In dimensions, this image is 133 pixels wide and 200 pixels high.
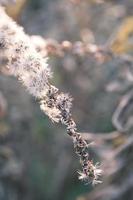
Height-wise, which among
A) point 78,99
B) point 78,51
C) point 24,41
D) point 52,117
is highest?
point 78,99

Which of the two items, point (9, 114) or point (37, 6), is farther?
point (37, 6)

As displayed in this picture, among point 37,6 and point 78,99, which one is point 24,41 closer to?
point 78,99

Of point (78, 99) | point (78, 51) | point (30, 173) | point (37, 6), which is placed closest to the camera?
point (78, 51)

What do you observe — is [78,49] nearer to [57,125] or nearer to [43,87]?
[43,87]

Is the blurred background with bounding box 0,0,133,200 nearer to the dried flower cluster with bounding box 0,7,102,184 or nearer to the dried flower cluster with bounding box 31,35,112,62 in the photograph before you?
the dried flower cluster with bounding box 31,35,112,62

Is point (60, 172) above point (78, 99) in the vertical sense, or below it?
below

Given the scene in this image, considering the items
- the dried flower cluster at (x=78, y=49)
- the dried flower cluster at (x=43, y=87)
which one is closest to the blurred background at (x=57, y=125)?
the dried flower cluster at (x=78, y=49)

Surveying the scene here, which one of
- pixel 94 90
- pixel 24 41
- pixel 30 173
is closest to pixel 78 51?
pixel 24 41

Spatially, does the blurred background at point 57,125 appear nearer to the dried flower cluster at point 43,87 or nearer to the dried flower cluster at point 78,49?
the dried flower cluster at point 78,49
